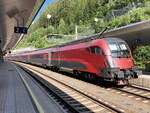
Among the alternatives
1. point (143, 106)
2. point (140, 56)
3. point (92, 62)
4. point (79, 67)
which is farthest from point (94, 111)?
point (140, 56)

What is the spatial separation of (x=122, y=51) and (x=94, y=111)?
497 centimetres

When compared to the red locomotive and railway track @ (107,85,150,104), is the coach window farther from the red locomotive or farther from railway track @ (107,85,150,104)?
railway track @ (107,85,150,104)

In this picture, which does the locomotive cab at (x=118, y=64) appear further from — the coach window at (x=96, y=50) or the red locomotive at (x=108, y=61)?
the coach window at (x=96, y=50)

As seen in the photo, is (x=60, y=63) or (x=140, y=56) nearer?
(x=60, y=63)

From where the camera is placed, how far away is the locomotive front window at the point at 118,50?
10.1 meters

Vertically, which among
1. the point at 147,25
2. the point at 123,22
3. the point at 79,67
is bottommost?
the point at 79,67

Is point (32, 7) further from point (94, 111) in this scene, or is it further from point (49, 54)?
point (49, 54)

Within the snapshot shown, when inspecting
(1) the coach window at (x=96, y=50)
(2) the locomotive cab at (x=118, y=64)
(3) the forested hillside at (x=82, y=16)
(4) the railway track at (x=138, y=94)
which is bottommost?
(4) the railway track at (x=138, y=94)

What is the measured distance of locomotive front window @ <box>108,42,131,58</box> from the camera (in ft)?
33.3

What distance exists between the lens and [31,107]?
6.74 meters

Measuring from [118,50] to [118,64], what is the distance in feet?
3.28

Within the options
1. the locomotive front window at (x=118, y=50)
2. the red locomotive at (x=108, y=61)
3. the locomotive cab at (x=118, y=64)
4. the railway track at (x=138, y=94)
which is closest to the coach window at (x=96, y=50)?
the red locomotive at (x=108, y=61)

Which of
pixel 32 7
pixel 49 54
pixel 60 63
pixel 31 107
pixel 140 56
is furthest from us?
pixel 49 54

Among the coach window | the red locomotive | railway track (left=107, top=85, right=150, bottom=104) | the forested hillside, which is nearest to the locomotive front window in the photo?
the red locomotive
